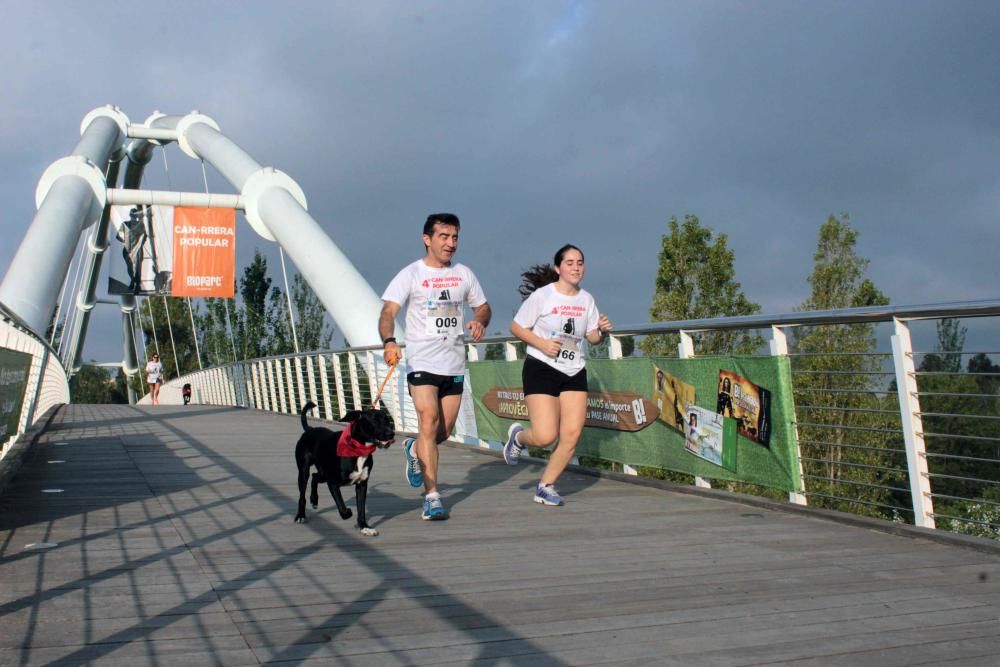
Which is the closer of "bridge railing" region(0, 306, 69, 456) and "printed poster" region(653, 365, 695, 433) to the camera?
"bridge railing" region(0, 306, 69, 456)

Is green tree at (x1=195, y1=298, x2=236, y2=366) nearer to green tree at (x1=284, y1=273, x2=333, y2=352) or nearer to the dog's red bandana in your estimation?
green tree at (x1=284, y1=273, x2=333, y2=352)

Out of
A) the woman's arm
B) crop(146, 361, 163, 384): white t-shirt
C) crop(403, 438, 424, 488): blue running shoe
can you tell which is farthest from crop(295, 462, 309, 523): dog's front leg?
crop(146, 361, 163, 384): white t-shirt

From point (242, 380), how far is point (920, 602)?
24.3 meters

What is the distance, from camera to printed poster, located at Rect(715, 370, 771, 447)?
5.89 metres

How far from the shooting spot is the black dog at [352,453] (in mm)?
4949

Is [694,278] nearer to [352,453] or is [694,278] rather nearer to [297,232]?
[297,232]

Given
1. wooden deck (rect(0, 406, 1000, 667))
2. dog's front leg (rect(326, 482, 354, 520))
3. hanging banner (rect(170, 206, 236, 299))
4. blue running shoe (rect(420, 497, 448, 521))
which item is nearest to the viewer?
wooden deck (rect(0, 406, 1000, 667))

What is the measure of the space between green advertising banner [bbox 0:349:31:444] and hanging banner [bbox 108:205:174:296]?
27.3m

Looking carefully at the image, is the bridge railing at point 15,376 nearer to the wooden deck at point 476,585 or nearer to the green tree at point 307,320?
the wooden deck at point 476,585

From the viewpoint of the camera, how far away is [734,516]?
18.8 ft

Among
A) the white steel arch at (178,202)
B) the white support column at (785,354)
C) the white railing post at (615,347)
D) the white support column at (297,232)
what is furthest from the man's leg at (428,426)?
the white steel arch at (178,202)

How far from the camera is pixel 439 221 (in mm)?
5707

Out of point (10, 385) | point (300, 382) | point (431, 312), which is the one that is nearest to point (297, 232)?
point (300, 382)

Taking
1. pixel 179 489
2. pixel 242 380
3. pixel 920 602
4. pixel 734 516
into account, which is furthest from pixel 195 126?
pixel 920 602
